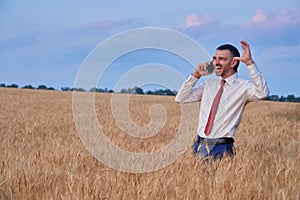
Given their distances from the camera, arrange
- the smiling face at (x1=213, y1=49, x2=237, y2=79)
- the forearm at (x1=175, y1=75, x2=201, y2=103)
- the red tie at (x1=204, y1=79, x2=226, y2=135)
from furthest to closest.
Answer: the forearm at (x1=175, y1=75, x2=201, y2=103) < the red tie at (x1=204, y1=79, x2=226, y2=135) < the smiling face at (x1=213, y1=49, x2=237, y2=79)

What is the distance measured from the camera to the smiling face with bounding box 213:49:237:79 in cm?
451

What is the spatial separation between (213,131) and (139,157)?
83cm

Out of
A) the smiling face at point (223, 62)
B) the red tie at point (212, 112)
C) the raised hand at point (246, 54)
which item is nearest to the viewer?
the raised hand at point (246, 54)

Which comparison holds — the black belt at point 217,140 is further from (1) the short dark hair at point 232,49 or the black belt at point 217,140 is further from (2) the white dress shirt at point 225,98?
(1) the short dark hair at point 232,49

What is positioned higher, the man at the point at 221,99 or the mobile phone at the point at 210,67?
the mobile phone at the point at 210,67

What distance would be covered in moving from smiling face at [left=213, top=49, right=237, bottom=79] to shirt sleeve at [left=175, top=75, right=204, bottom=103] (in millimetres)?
278

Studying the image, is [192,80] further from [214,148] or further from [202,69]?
[214,148]

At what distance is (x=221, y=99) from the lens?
4688mm

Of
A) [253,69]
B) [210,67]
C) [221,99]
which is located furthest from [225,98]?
[253,69]

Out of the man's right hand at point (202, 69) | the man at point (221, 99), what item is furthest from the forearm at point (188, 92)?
the man's right hand at point (202, 69)

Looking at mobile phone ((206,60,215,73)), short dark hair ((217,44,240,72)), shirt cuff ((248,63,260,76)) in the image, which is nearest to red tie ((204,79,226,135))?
mobile phone ((206,60,215,73))

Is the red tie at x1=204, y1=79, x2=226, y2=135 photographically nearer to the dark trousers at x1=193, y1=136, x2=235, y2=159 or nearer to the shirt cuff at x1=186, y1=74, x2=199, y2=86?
the dark trousers at x1=193, y1=136, x2=235, y2=159

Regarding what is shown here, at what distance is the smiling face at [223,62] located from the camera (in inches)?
177

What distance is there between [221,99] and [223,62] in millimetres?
417
